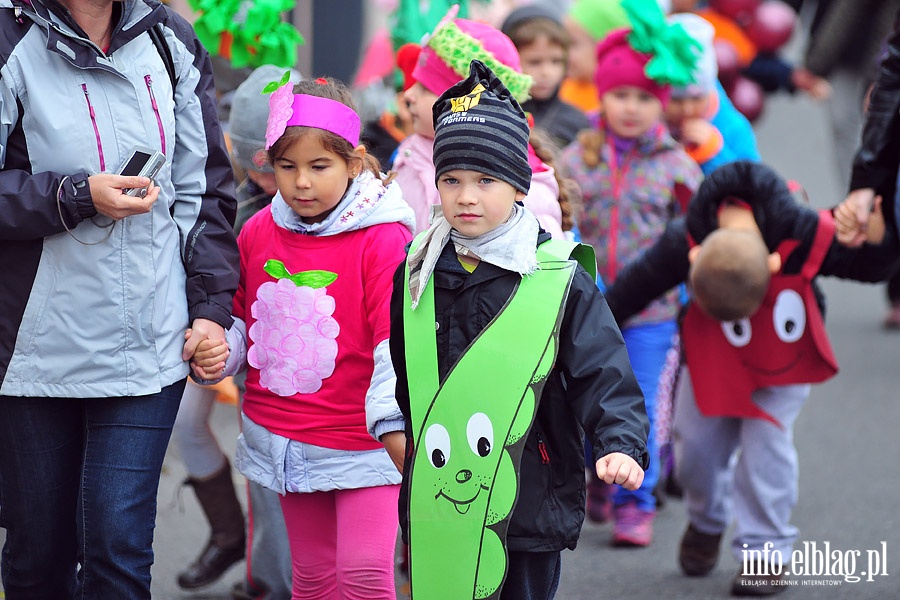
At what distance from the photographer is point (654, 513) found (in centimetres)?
589

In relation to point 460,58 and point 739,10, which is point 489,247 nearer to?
point 460,58

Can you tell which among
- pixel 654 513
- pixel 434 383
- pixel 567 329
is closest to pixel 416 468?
pixel 434 383

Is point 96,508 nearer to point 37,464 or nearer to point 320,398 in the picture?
point 37,464

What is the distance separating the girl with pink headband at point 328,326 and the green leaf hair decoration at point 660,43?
95.3 inches

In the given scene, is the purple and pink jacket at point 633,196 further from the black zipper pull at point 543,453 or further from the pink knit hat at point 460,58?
the black zipper pull at point 543,453

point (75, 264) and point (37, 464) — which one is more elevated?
point (75, 264)

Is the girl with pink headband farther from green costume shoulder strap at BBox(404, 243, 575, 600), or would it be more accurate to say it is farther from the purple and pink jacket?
the purple and pink jacket

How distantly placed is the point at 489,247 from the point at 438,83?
1.37m

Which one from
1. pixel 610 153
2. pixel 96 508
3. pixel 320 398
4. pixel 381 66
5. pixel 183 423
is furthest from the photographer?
pixel 381 66

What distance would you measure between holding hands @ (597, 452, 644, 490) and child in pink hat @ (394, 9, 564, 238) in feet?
4.68

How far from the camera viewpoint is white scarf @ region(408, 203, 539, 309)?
3.16 m

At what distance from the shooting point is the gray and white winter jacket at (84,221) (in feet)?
10.6

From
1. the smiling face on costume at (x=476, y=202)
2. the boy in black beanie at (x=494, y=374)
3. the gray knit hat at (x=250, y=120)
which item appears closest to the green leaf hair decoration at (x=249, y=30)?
the gray knit hat at (x=250, y=120)

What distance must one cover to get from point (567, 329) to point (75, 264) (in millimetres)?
1196
